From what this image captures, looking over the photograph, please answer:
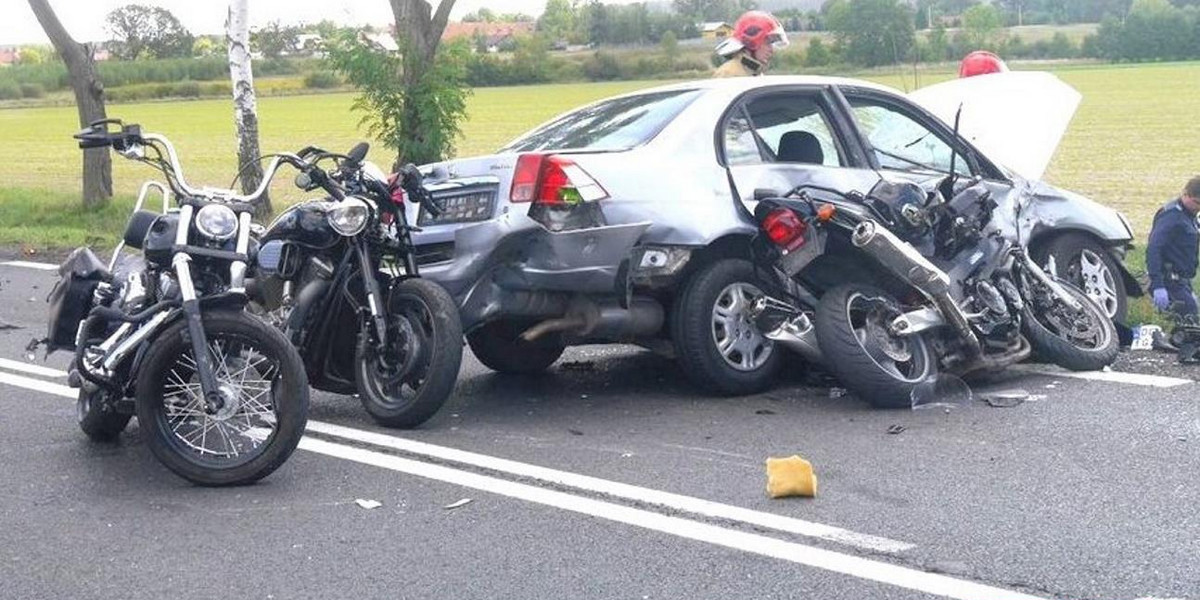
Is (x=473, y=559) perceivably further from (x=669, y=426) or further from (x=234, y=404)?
(x=669, y=426)

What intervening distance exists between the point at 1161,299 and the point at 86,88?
1258cm

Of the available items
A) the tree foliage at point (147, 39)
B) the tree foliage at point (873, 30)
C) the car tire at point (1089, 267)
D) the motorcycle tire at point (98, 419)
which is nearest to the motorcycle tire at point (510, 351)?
the motorcycle tire at point (98, 419)

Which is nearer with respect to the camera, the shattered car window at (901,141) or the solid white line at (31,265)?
the shattered car window at (901,141)

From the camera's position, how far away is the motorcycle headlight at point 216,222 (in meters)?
6.41

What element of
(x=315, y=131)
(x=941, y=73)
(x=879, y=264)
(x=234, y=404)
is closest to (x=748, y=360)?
(x=879, y=264)

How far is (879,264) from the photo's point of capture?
7.88m

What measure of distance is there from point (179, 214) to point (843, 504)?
9.20ft

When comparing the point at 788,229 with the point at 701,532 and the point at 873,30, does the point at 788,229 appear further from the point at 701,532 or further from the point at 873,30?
the point at 873,30

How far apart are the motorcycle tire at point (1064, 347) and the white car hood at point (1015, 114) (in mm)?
1634

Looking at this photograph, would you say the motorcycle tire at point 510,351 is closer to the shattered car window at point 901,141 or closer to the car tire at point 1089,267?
the shattered car window at point 901,141

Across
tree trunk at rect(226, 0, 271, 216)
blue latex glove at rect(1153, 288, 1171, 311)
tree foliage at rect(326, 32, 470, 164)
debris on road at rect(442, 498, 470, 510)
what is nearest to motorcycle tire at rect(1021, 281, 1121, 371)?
blue latex glove at rect(1153, 288, 1171, 311)

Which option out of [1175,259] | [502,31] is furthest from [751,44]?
[502,31]

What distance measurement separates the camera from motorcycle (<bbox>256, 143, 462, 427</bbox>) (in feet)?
23.2

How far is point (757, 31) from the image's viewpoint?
1066cm
